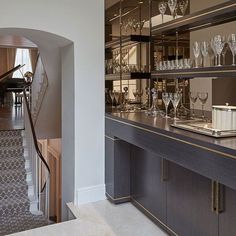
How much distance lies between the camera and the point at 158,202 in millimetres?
3246

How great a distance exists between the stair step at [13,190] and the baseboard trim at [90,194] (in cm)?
228

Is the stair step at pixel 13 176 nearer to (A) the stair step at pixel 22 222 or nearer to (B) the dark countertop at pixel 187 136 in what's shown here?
(A) the stair step at pixel 22 222

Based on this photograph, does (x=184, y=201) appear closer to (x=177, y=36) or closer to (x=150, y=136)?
(x=150, y=136)

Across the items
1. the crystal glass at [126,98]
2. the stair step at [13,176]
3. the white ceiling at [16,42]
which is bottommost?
the stair step at [13,176]

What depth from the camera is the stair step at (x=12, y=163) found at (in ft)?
19.9

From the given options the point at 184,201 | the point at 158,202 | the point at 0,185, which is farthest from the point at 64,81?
the point at 0,185

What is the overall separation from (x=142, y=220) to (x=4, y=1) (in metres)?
2.73

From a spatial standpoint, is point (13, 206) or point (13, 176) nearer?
point (13, 206)

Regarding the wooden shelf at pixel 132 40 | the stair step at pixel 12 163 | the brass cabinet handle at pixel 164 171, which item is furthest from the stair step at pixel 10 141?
the brass cabinet handle at pixel 164 171

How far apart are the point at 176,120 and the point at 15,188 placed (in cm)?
379

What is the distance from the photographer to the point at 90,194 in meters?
4.02

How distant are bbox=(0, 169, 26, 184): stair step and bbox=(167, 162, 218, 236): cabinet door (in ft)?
12.2

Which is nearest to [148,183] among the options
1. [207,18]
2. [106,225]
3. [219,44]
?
[106,225]

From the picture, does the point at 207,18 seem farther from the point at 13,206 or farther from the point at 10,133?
the point at 10,133
